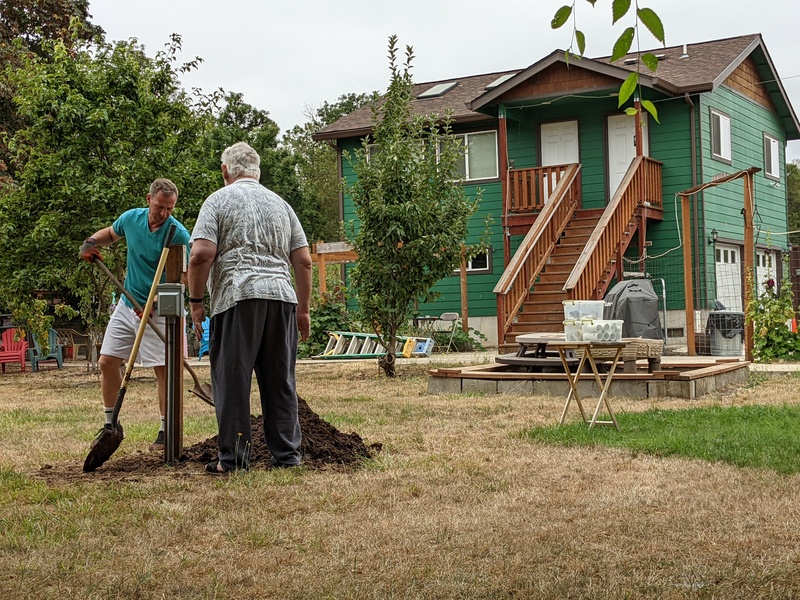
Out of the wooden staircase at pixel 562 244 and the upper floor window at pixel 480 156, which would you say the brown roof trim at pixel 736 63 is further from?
the upper floor window at pixel 480 156

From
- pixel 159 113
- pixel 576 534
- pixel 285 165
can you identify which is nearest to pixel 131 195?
pixel 159 113

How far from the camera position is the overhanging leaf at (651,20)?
9.60ft

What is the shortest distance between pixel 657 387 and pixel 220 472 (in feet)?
17.9

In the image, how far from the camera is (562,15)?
3.24 m

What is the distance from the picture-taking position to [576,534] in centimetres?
430

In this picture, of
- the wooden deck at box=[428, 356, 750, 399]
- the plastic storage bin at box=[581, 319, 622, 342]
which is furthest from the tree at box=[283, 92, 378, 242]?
the plastic storage bin at box=[581, 319, 622, 342]

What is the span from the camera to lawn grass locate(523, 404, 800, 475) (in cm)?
620

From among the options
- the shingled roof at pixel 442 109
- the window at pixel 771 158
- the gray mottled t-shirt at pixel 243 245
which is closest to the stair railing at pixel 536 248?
the shingled roof at pixel 442 109

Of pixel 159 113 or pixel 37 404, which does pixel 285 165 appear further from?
pixel 37 404

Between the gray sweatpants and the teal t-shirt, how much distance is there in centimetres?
118

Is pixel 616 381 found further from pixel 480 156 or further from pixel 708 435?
pixel 480 156

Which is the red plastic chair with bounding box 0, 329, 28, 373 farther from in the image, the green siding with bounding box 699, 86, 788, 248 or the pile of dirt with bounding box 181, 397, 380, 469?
the green siding with bounding box 699, 86, 788, 248

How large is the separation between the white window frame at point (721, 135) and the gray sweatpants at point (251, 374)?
55.4ft

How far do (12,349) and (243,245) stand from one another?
578 inches
